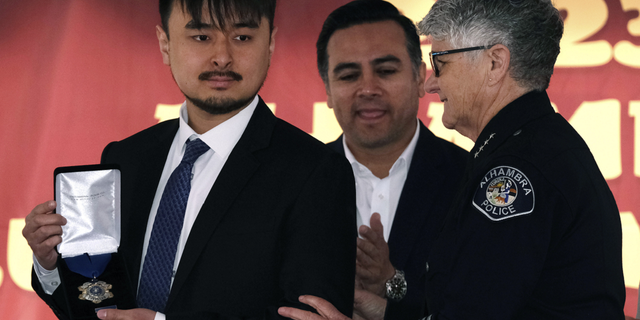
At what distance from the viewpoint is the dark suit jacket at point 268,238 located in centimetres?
129

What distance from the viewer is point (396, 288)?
5.93 ft

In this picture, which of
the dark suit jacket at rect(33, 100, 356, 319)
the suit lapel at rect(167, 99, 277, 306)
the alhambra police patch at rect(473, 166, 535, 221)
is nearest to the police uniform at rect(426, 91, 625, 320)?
the alhambra police patch at rect(473, 166, 535, 221)

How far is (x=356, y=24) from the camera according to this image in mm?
2326

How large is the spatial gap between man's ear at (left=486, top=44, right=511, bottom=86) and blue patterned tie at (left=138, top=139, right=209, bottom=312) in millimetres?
752

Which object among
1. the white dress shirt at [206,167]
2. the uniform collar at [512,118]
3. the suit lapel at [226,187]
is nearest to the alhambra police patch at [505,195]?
the uniform collar at [512,118]

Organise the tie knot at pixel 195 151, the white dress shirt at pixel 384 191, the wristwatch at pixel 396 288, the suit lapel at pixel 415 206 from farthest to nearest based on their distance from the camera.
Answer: the white dress shirt at pixel 384 191 → the suit lapel at pixel 415 206 → the wristwatch at pixel 396 288 → the tie knot at pixel 195 151

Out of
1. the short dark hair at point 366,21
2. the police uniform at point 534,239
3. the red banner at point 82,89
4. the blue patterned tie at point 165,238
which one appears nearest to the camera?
the police uniform at point 534,239

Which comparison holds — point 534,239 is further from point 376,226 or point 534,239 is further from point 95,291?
point 95,291

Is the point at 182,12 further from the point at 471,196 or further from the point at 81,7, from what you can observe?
the point at 81,7

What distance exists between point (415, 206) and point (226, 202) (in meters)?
0.87

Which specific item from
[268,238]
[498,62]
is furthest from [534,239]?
[268,238]

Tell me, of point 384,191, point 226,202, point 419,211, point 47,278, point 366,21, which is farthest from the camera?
point 366,21

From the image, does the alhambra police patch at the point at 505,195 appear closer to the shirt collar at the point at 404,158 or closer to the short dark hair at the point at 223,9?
the short dark hair at the point at 223,9

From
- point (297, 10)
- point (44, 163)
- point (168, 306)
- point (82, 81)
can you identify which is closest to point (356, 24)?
point (297, 10)
